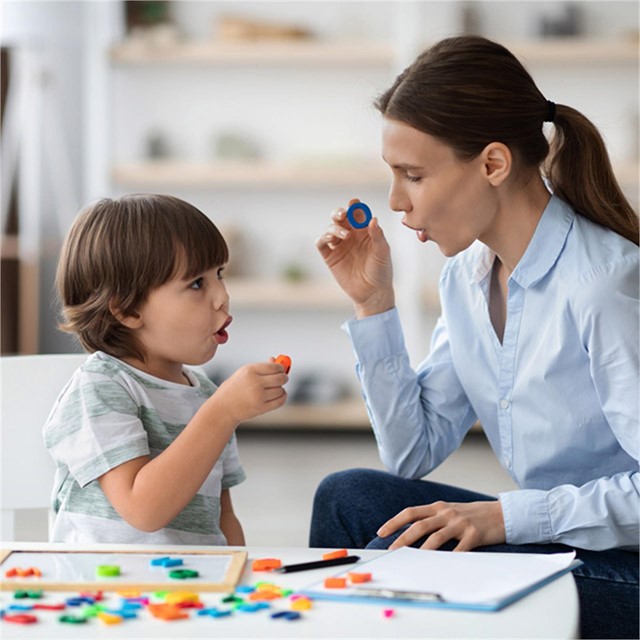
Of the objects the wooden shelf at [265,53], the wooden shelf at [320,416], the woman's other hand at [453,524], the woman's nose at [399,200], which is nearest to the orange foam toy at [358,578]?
the woman's other hand at [453,524]

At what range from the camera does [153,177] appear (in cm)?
459

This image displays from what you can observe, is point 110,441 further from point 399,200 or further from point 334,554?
point 399,200

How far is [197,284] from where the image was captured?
1513 millimetres

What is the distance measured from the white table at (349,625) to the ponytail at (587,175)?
75 cm

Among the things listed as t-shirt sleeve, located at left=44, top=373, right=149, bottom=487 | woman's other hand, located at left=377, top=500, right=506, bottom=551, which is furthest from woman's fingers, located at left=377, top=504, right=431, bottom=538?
t-shirt sleeve, located at left=44, top=373, right=149, bottom=487

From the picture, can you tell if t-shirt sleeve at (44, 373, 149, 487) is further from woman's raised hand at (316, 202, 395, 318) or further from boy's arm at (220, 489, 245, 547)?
woman's raised hand at (316, 202, 395, 318)

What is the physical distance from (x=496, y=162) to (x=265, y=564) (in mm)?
716

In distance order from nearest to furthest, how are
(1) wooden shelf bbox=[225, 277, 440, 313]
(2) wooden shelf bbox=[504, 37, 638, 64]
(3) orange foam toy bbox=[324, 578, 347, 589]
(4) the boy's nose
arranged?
(3) orange foam toy bbox=[324, 578, 347, 589]
(4) the boy's nose
(2) wooden shelf bbox=[504, 37, 638, 64]
(1) wooden shelf bbox=[225, 277, 440, 313]

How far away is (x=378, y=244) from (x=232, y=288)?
297 cm

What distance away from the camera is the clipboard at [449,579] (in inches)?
38.9

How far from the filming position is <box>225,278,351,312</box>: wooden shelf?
4570 mm

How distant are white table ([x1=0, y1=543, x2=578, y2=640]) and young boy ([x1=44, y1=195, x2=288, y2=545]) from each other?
1.06 feet

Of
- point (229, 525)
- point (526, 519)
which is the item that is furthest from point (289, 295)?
point (526, 519)

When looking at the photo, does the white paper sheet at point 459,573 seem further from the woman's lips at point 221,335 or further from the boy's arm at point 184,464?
the woman's lips at point 221,335
